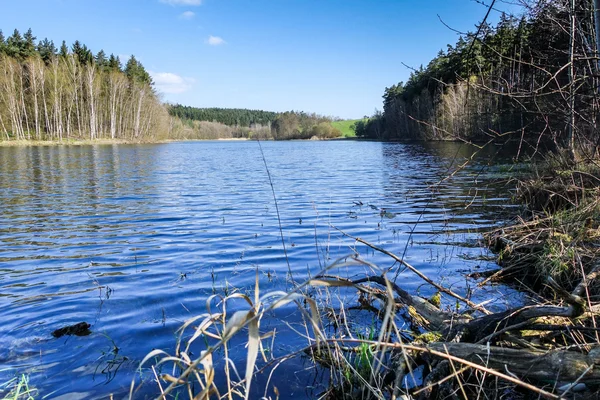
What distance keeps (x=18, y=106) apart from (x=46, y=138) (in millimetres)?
5701

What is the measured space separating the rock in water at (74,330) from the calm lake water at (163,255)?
3.7 inches

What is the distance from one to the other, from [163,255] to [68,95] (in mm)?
67550

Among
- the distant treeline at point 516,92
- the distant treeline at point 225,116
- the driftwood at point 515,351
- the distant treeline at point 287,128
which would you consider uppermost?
the distant treeline at point 225,116

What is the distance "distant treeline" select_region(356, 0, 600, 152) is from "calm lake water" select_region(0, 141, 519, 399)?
1025 mm

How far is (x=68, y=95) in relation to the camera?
64.1 meters

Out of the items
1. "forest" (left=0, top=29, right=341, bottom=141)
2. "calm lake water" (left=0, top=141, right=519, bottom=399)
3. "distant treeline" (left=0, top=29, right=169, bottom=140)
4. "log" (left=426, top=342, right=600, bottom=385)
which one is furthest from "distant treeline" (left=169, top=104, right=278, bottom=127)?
"log" (left=426, top=342, right=600, bottom=385)

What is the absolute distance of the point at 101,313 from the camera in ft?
16.8

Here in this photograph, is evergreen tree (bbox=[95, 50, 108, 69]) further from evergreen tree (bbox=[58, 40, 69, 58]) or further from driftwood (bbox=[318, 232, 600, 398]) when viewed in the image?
driftwood (bbox=[318, 232, 600, 398])

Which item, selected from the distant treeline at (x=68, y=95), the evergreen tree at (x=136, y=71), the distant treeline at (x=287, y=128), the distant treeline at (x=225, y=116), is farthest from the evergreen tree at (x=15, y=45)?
the distant treeline at (x=225, y=116)

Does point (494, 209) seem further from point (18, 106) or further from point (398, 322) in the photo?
point (18, 106)

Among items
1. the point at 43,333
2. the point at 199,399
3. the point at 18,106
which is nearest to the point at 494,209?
the point at 43,333

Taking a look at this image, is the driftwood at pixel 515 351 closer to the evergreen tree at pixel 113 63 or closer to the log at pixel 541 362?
the log at pixel 541 362

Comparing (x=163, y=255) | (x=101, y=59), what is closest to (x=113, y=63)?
(x=101, y=59)

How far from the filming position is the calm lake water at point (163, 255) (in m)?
4.07
